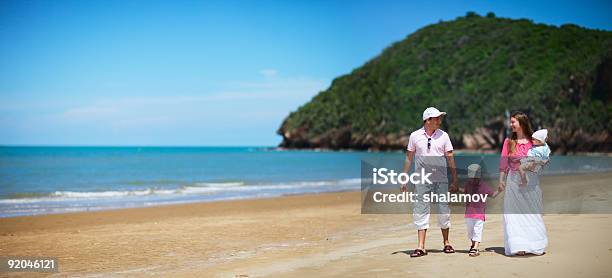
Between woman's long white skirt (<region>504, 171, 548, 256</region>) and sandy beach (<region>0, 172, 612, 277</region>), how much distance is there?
158 millimetres

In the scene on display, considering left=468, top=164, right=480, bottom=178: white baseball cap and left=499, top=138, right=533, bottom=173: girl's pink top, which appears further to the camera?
left=468, top=164, right=480, bottom=178: white baseball cap

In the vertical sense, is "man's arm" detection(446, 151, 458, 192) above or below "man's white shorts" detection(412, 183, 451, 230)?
above

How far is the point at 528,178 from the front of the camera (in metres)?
6.52

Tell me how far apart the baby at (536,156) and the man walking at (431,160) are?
798 mm

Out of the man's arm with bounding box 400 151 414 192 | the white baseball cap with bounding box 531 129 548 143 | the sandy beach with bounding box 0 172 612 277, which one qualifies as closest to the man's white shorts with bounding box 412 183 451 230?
the man's arm with bounding box 400 151 414 192

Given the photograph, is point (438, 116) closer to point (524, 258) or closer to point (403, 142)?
point (524, 258)

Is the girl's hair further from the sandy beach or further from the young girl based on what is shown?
the sandy beach

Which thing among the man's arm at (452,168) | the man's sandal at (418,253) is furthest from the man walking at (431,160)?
the man's sandal at (418,253)

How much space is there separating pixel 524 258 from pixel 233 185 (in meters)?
25.9

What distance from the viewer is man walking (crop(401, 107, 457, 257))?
21.9ft

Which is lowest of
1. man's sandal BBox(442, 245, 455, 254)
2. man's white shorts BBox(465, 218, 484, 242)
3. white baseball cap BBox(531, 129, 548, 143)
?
man's sandal BBox(442, 245, 455, 254)

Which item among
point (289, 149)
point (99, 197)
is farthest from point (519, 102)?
point (99, 197)

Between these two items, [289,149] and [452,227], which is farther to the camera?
[289,149]

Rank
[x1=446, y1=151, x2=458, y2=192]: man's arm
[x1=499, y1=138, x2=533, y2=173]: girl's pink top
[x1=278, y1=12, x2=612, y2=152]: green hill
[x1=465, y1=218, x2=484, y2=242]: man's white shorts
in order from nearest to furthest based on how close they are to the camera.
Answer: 1. [x1=499, y1=138, x2=533, y2=173]: girl's pink top
2. [x1=446, y1=151, x2=458, y2=192]: man's arm
3. [x1=465, y1=218, x2=484, y2=242]: man's white shorts
4. [x1=278, y1=12, x2=612, y2=152]: green hill
